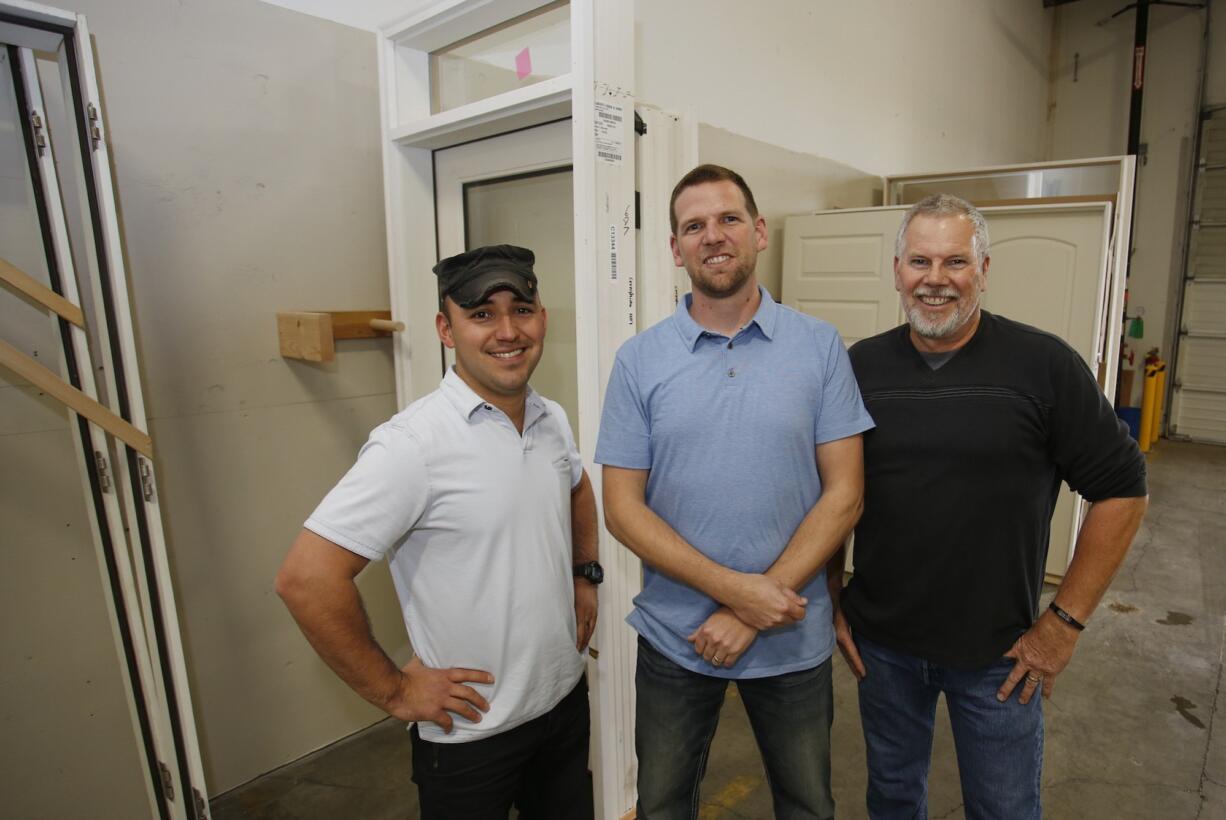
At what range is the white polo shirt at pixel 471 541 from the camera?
1054 mm

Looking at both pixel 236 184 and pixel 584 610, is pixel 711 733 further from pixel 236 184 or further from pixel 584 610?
pixel 236 184

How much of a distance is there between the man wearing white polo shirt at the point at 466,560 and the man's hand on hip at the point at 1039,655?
82 cm

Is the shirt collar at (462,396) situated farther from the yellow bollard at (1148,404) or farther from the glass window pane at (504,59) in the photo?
the yellow bollard at (1148,404)

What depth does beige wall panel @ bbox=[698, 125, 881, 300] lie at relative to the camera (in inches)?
111

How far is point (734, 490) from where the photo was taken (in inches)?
48.2

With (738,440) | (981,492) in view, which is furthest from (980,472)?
(738,440)

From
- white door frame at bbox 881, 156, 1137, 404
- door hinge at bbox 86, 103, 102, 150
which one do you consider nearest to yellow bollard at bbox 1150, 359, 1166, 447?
white door frame at bbox 881, 156, 1137, 404

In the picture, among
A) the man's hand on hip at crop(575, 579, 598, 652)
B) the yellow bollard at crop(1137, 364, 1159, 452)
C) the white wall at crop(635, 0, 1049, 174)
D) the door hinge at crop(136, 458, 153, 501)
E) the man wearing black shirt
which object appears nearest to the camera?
the man wearing black shirt

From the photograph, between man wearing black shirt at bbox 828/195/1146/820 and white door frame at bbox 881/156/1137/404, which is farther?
white door frame at bbox 881/156/1137/404

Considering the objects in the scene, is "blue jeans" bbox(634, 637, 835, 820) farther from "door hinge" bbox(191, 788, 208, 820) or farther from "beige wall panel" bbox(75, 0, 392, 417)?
"beige wall panel" bbox(75, 0, 392, 417)

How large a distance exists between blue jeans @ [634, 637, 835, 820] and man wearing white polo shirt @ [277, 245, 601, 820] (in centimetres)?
21

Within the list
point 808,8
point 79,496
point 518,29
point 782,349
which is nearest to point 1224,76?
point 808,8

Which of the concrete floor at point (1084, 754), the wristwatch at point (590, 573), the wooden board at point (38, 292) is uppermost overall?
the wooden board at point (38, 292)

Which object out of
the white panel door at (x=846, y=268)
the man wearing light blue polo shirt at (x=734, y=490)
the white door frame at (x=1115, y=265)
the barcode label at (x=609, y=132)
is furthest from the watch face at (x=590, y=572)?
the white door frame at (x=1115, y=265)
